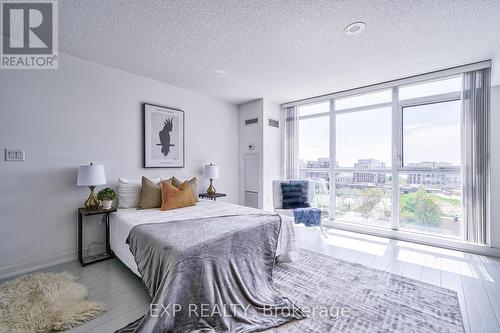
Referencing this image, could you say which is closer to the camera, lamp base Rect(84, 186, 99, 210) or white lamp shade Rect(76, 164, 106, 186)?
white lamp shade Rect(76, 164, 106, 186)

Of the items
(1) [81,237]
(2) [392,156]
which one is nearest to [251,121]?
(2) [392,156]

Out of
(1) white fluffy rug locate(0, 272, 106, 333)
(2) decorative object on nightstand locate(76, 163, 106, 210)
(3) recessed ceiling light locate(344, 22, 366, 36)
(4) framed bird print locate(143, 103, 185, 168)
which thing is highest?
(3) recessed ceiling light locate(344, 22, 366, 36)

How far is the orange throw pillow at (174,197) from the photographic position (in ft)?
9.52

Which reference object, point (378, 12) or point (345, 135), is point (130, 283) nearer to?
point (378, 12)

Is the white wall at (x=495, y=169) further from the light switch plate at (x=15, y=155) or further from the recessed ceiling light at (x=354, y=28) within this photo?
the light switch plate at (x=15, y=155)

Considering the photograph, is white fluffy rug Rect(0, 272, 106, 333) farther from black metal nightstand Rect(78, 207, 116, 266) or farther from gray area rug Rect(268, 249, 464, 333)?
gray area rug Rect(268, 249, 464, 333)

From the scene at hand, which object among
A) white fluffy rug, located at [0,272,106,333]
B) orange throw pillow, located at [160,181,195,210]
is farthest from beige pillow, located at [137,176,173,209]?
white fluffy rug, located at [0,272,106,333]

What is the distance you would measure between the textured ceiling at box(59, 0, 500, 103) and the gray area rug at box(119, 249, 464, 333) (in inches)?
102

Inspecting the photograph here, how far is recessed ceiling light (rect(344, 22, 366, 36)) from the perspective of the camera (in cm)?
208

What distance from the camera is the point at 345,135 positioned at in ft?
13.6

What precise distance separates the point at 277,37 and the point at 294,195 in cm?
259

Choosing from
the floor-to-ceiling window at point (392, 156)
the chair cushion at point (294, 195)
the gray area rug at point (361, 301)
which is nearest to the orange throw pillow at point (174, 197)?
the gray area rug at point (361, 301)

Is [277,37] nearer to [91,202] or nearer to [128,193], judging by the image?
[128,193]

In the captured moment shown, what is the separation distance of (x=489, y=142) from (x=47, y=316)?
5164 mm
